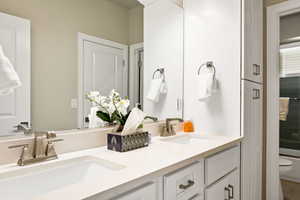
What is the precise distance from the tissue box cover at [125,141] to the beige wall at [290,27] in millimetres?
3171

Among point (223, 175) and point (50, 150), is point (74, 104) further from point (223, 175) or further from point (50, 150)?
point (223, 175)

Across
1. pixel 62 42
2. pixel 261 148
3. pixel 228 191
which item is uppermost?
pixel 62 42

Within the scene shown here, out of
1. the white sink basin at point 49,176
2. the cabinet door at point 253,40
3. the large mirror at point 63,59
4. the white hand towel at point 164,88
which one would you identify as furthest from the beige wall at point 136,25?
the white sink basin at point 49,176

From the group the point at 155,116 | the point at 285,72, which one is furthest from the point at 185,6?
the point at 285,72

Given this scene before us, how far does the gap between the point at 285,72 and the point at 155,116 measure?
2.73 m

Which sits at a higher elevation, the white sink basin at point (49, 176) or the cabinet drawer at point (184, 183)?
the white sink basin at point (49, 176)

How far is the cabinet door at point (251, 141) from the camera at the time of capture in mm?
1647

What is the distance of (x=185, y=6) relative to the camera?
1938mm

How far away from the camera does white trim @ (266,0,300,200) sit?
1994 mm

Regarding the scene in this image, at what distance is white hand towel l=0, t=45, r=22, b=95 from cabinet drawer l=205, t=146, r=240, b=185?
3.37 ft

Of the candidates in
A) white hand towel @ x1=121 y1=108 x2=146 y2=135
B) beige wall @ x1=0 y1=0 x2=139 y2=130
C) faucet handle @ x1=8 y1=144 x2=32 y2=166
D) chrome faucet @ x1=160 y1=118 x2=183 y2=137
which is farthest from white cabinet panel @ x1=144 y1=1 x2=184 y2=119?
faucet handle @ x1=8 y1=144 x2=32 y2=166

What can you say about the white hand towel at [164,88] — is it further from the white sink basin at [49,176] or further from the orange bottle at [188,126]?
the white sink basin at [49,176]

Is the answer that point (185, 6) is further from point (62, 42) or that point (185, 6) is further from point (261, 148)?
point (261, 148)

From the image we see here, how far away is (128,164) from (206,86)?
973 millimetres
